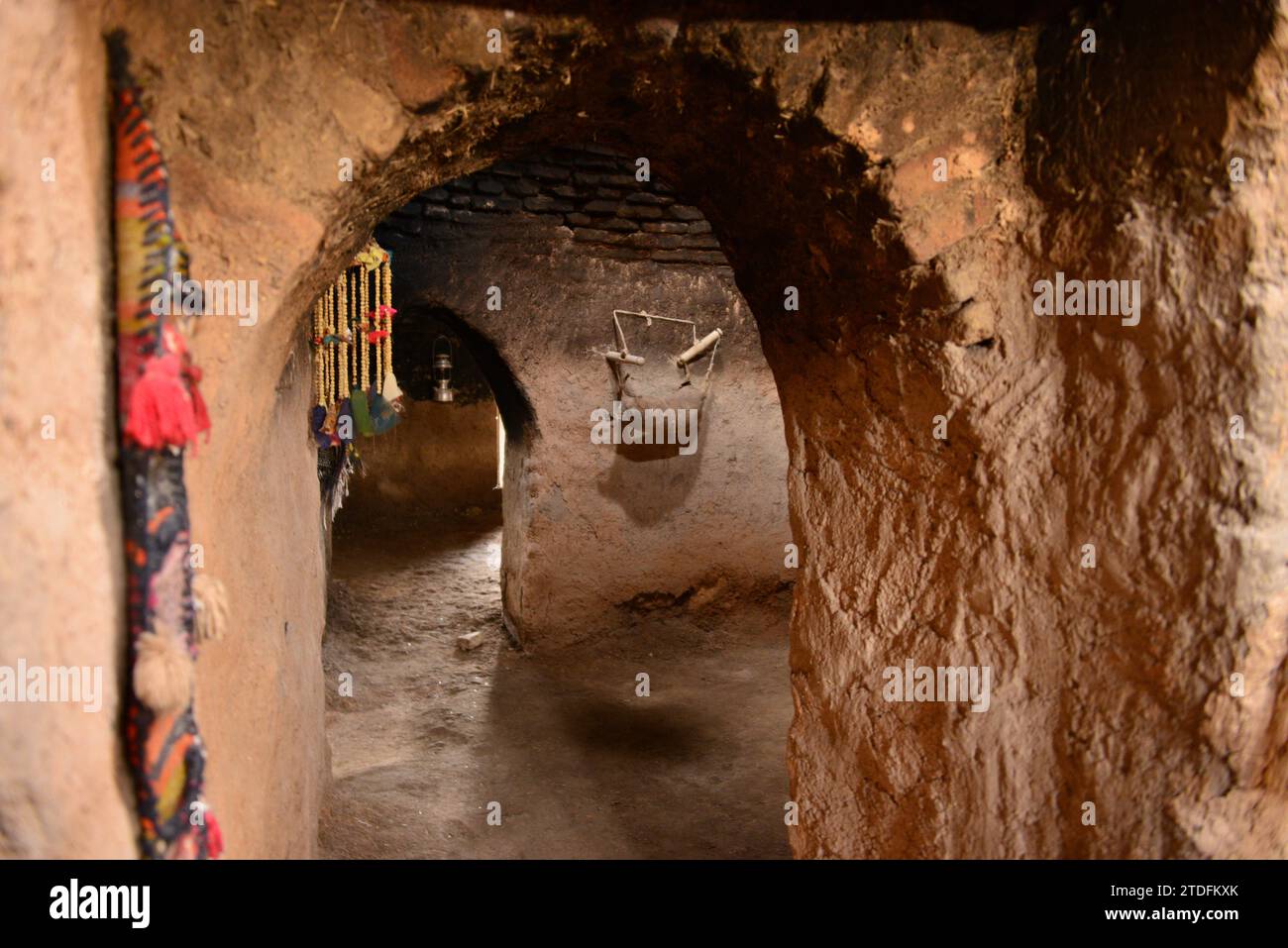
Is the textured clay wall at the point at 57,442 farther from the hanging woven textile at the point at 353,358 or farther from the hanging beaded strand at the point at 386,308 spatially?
the hanging beaded strand at the point at 386,308

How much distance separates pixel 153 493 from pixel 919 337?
1.40 m

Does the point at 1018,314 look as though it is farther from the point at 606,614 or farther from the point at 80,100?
the point at 606,614

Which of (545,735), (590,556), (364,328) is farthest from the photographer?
(590,556)

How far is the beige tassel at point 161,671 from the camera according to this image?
1.20m

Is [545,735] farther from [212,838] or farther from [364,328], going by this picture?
[212,838]

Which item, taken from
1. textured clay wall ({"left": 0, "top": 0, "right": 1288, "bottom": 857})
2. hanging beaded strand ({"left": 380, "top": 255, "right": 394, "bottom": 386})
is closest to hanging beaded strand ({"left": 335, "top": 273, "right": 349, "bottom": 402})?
hanging beaded strand ({"left": 380, "top": 255, "right": 394, "bottom": 386})

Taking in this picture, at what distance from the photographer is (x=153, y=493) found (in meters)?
1.25

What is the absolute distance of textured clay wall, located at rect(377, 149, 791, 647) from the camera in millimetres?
4383

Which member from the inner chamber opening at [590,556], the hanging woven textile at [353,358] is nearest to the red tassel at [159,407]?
the hanging woven textile at [353,358]

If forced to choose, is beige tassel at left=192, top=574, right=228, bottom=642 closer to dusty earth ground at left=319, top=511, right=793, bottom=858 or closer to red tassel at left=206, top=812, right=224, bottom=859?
red tassel at left=206, top=812, right=224, bottom=859

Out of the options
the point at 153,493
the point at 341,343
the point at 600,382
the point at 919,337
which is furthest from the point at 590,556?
the point at 153,493

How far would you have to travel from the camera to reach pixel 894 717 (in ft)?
6.45

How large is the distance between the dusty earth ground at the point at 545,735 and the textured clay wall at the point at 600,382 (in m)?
0.27

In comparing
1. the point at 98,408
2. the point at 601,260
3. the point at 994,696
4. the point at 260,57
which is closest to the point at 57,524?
the point at 98,408
